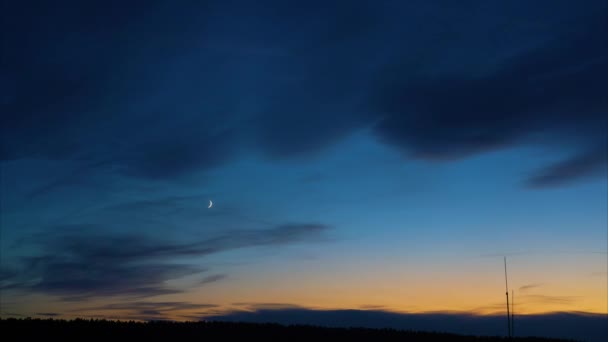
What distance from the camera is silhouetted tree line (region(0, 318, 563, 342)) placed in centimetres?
7925

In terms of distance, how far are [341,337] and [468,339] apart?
1687 centimetres

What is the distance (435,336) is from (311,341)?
18.4 metres

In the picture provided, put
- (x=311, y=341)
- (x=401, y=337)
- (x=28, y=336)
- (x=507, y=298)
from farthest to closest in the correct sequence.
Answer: (x=401, y=337) → (x=311, y=341) → (x=507, y=298) → (x=28, y=336)

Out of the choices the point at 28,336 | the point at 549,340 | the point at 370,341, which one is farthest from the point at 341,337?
the point at 28,336

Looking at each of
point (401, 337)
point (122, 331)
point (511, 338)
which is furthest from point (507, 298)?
point (122, 331)

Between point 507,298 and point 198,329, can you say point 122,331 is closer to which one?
point 198,329

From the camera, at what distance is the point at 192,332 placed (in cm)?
8631

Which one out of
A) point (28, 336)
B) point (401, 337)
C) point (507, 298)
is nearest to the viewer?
point (28, 336)

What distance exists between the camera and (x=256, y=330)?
8944cm

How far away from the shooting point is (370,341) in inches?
3489

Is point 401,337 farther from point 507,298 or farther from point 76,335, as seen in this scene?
point 76,335

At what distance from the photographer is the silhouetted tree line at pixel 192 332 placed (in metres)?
79.2

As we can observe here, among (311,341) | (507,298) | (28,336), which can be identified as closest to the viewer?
(28,336)

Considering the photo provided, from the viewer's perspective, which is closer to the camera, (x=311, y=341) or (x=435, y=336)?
(x=311, y=341)
